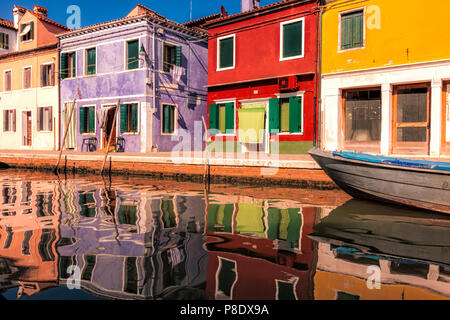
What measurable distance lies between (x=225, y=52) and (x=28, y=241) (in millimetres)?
13161

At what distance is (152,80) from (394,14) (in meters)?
11.0

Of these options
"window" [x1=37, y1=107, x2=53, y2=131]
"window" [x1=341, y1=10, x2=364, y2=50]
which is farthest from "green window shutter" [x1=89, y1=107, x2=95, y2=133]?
"window" [x1=341, y1=10, x2=364, y2=50]

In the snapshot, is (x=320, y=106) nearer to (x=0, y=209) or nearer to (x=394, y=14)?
(x=394, y=14)

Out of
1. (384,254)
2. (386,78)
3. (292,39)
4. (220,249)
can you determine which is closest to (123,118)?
(292,39)

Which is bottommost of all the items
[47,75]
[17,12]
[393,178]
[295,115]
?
[393,178]

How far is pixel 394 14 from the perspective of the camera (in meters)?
11.9

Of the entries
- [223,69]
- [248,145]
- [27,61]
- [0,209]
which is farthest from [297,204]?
[27,61]

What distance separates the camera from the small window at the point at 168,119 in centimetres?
1862

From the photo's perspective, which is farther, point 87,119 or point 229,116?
point 87,119

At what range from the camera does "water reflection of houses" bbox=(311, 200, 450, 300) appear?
3.26 m

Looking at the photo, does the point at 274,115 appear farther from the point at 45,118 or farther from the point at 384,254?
the point at 45,118

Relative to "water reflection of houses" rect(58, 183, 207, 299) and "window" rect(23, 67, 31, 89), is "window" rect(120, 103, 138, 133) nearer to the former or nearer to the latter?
"window" rect(23, 67, 31, 89)

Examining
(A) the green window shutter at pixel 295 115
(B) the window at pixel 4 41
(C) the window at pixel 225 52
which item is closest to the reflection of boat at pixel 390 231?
(A) the green window shutter at pixel 295 115

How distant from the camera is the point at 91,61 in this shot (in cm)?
1975
